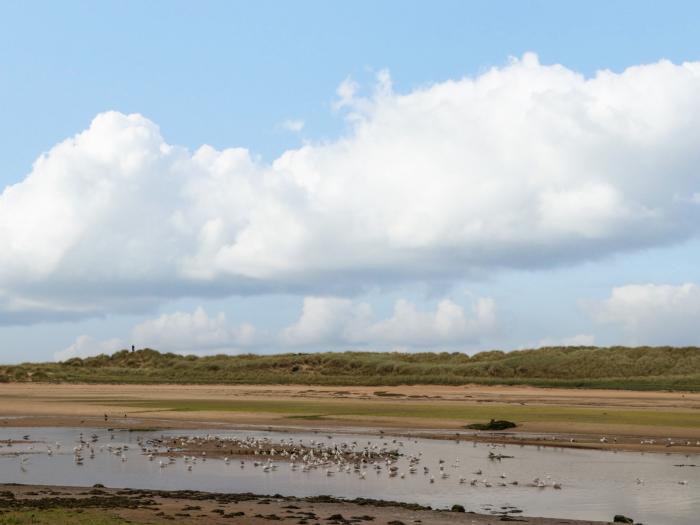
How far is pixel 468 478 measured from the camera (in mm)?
28938

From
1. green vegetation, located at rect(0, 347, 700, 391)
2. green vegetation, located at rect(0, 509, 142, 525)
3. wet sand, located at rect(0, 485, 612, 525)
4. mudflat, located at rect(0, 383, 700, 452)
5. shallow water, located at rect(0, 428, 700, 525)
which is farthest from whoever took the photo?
green vegetation, located at rect(0, 347, 700, 391)

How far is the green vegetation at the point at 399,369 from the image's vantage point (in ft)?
330

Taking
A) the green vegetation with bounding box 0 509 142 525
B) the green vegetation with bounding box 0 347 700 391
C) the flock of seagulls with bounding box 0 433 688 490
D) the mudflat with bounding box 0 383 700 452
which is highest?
the green vegetation with bounding box 0 347 700 391

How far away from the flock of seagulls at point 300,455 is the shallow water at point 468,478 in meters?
0.19

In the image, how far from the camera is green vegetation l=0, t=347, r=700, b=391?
100569 millimetres

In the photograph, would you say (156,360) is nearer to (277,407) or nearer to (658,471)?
(277,407)

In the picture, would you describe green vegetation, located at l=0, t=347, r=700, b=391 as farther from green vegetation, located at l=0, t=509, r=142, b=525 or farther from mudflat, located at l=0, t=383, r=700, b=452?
green vegetation, located at l=0, t=509, r=142, b=525

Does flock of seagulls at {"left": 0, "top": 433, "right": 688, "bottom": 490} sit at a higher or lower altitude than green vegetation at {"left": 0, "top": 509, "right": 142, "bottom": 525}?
higher

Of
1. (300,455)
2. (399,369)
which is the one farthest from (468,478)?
(399,369)

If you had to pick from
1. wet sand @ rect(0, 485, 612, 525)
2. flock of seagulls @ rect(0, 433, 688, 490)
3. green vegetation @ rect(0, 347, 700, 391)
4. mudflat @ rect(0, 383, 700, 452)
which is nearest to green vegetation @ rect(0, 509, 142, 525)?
wet sand @ rect(0, 485, 612, 525)

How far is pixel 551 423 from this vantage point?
4731 cm

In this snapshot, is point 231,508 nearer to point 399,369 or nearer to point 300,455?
point 300,455

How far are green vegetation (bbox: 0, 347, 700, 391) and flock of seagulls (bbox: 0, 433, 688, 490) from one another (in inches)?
2297

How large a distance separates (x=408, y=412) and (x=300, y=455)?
22.2m
